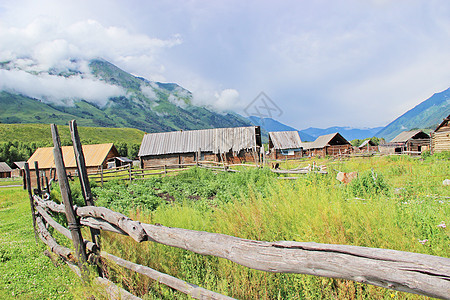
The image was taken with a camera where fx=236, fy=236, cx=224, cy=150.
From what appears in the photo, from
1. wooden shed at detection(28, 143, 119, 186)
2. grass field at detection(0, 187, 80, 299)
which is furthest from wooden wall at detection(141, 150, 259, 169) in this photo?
grass field at detection(0, 187, 80, 299)

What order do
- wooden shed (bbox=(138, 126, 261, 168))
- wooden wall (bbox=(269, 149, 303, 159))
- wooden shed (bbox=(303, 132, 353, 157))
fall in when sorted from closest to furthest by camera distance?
1. wooden shed (bbox=(138, 126, 261, 168))
2. wooden wall (bbox=(269, 149, 303, 159))
3. wooden shed (bbox=(303, 132, 353, 157))

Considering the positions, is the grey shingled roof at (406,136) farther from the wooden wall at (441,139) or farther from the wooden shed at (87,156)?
the wooden shed at (87,156)

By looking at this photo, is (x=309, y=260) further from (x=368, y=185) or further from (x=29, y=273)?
(x=368, y=185)

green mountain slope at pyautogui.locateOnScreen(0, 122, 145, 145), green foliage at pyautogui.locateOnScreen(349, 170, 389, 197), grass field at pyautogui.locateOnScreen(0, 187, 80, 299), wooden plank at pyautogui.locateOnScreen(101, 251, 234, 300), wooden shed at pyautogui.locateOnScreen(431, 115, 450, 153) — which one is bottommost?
grass field at pyautogui.locateOnScreen(0, 187, 80, 299)

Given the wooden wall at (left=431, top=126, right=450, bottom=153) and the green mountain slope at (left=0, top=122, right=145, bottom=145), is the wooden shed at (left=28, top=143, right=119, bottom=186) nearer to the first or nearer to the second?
the wooden wall at (left=431, top=126, right=450, bottom=153)

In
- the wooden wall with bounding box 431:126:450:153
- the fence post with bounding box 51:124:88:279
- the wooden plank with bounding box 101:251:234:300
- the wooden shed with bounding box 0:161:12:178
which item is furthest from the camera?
the wooden shed with bounding box 0:161:12:178

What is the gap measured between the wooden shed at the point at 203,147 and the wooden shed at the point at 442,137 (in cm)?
1827

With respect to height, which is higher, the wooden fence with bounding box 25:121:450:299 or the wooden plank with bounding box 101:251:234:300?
the wooden fence with bounding box 25:121:450:299

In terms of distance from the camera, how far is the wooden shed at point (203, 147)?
94.4 ft

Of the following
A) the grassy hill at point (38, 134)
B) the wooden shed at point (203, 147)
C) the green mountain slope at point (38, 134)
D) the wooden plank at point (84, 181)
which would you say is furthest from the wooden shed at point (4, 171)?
the wooden plank at point (84, 181)

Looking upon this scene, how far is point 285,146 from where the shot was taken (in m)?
41.3

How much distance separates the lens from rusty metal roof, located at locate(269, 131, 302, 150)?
41388mm

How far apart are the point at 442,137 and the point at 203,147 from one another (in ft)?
82.5

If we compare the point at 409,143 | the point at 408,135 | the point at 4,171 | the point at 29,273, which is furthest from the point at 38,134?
the point at 408,135
